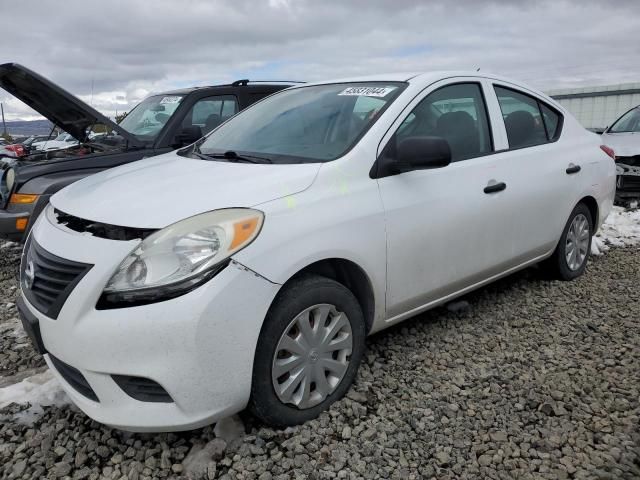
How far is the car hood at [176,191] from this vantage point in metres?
2.27

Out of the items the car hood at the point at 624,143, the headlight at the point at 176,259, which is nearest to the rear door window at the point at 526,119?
the headlight at the point at 176,259

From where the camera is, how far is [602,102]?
17453 millimetres

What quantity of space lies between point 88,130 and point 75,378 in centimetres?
392

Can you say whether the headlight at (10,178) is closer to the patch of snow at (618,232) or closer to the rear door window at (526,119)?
the rear door window at (526,119)

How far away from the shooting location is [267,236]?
226cm

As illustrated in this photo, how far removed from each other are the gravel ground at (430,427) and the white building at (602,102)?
51.8 feet

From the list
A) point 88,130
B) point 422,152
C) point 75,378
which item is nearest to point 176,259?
point 75,378

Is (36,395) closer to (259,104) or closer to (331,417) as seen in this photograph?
(331,417)

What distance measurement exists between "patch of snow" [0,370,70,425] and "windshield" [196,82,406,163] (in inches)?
61.8

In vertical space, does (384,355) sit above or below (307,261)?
below

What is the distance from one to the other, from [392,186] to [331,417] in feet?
3.93

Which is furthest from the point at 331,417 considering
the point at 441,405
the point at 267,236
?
the point at 267,236

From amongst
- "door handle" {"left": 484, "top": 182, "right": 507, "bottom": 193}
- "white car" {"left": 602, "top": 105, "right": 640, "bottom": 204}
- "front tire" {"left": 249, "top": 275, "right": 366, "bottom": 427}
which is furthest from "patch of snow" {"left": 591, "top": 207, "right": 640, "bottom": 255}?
"front tire" {"left": 249, "top": 275, "right": 366, "bottom": 427}

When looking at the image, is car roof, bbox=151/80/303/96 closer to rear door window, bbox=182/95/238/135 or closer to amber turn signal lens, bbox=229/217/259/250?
rear door window, bbox=182/95/238/135
